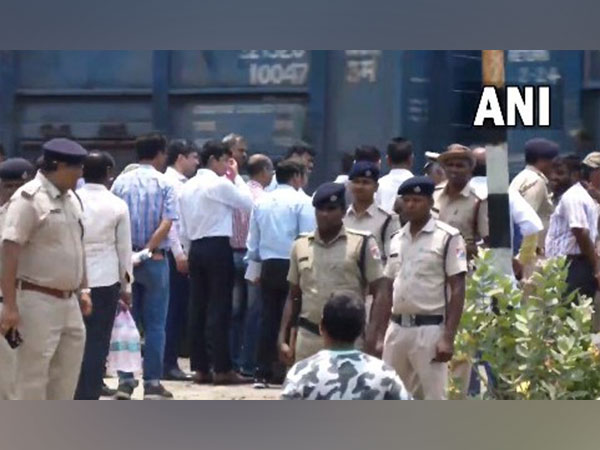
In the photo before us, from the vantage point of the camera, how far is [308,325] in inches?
291

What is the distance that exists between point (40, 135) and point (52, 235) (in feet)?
1.31

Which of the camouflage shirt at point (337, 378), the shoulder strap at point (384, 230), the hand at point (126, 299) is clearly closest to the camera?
Result: the camouflage shirt at point (337, 378)

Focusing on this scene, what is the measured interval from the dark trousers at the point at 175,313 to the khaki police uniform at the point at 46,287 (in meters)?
0.36

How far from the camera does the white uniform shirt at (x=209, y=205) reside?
7750 mm

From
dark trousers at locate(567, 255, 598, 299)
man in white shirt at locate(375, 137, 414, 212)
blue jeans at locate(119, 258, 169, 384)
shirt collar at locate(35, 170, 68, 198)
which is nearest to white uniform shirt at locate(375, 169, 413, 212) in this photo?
man in white shirt at locate(375, 137, 414, 212)

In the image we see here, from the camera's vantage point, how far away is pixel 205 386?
296 inches

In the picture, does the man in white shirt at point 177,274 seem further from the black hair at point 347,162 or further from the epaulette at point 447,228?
the epaulette at point 447,228

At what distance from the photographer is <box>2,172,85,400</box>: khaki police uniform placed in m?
7.43

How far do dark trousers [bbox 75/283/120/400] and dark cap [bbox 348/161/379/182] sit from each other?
3.77ft

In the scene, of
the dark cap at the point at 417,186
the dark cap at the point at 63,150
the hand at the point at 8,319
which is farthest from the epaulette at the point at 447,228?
the hand at the point at 8,319

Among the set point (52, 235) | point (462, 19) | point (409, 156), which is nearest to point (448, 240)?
point (409, 156)

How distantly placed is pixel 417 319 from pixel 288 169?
0.78 m

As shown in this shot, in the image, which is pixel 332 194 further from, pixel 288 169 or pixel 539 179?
pixel 539 179

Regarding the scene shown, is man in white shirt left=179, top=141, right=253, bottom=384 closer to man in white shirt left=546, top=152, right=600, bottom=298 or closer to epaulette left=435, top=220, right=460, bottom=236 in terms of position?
epaulette left=435, top=220, right=460, bottom=236
